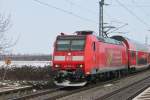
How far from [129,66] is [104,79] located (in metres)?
10.3

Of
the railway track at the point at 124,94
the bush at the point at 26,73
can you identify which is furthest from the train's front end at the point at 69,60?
the bush at the point at 26,73

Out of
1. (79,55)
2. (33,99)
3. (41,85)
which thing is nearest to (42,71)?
(41,85)

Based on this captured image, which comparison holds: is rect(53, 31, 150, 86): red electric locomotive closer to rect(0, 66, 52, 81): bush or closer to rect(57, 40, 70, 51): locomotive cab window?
rect(57, 40, 70, 51): locomotive cab window

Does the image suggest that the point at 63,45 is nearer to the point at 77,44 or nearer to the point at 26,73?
the point at 77,44

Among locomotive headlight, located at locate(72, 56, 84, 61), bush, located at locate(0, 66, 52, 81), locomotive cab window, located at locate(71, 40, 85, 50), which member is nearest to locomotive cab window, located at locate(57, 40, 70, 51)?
locomotive cab window, located at locate(71, 40, 85, 50)

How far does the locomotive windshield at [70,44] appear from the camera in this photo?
26416 millimetres

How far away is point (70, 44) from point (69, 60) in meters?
1.10

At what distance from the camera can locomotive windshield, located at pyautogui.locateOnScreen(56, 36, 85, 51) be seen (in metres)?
26.4

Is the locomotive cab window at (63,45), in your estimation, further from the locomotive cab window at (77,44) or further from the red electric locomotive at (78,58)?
the locomotive cab window at (77,44)

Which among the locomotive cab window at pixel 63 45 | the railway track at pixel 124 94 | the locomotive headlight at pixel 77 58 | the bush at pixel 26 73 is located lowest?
the railway track at pixel 124 94

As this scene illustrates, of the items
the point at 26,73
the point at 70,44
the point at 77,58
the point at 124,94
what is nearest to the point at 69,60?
the point at 77,58

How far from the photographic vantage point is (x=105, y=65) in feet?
102

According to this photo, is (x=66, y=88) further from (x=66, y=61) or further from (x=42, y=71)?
(x=42, y=71)

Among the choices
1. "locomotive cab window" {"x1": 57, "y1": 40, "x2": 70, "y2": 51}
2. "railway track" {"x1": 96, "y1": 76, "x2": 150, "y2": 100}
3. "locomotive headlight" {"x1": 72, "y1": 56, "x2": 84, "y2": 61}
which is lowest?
"railway track" {"x1": 96, "y1": 76, "x2": 150, "y2": 100}
